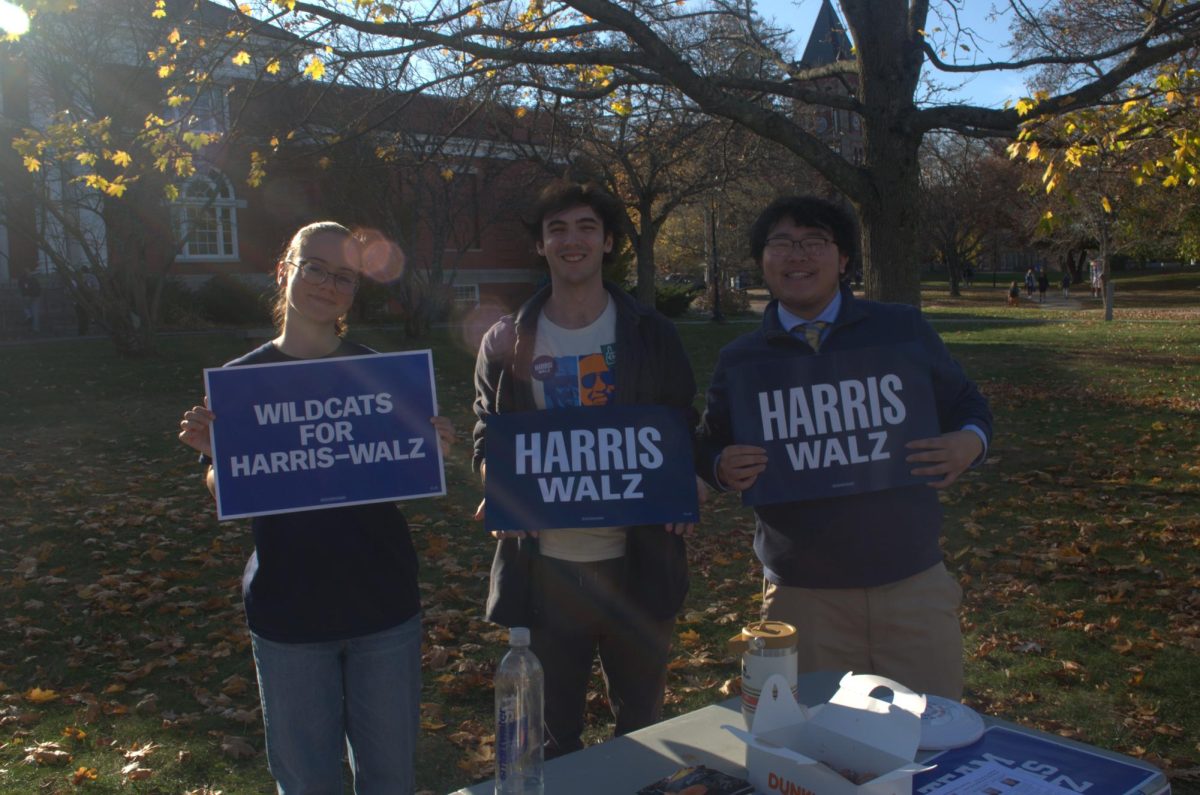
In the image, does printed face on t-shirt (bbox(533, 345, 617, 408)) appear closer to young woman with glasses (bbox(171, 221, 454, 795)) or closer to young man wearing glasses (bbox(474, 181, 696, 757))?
young man wearing glasses (bbox(474, 181, 696, 757))

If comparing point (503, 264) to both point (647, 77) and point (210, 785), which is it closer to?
point (647, 77)

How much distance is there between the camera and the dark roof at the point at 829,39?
31.0 ft

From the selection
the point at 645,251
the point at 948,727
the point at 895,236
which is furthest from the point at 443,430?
the point at 645,251

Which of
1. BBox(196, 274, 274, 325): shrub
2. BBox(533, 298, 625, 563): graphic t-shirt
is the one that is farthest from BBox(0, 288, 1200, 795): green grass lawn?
BBox(196, 274, 274, 325): shrub

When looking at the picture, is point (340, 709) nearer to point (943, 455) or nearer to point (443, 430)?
point (443, 430)

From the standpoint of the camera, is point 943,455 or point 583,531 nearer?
point 943,455

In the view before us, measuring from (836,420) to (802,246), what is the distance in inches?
23.2

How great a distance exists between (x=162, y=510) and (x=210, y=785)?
5259mm

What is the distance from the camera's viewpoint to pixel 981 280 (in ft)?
260

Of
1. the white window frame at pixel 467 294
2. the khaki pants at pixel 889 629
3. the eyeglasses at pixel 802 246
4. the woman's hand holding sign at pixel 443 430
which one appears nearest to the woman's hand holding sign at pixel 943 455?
the khaki pants at pixel 889 629

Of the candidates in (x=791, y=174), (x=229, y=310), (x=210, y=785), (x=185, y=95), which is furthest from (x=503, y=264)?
(x=210, y=785)

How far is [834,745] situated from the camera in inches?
83.9

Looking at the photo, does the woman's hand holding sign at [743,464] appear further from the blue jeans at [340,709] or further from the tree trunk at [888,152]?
the tree trunk at [888,152]

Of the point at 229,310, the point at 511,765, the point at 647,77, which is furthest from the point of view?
the point at 229,310
